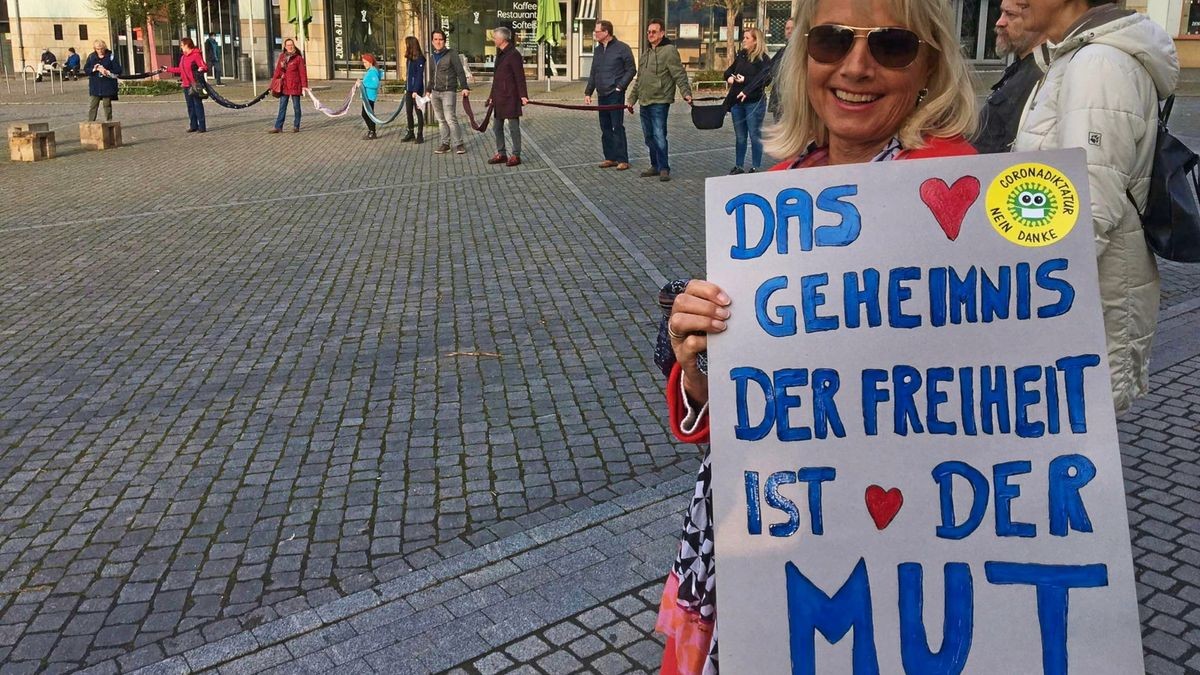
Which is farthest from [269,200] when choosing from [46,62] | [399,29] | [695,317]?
[46,62]

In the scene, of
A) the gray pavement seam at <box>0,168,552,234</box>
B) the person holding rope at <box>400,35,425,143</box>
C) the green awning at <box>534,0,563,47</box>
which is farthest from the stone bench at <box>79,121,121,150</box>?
the green awning at <box>534,0,563,47</box>

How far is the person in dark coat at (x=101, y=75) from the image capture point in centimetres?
1834

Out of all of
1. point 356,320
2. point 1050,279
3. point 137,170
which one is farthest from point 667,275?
point 137,170

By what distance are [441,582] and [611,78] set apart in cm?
1072

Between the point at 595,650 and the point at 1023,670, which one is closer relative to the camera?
the point at 1023,670

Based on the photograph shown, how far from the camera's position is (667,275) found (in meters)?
8.30

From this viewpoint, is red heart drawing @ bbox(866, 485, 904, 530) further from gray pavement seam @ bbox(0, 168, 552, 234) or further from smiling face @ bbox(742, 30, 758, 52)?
smiling face @ bbox(742, 30, 758, 52)

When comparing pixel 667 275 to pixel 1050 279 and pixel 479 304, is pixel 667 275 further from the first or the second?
pixel 1050 279

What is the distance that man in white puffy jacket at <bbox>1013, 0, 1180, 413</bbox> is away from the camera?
7.47 ft

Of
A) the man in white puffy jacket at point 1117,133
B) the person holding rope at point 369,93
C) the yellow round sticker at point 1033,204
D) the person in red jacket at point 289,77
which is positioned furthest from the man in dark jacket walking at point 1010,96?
the person in red jacket at point 289,77

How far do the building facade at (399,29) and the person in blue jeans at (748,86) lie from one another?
62.7ft

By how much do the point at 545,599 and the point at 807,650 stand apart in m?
1.94

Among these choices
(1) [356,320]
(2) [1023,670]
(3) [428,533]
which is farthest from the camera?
(1) [356,320]

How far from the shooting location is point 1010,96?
311 centimetres
